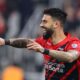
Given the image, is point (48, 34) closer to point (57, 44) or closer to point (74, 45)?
point (57, 44)

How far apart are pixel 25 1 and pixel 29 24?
0.54 m

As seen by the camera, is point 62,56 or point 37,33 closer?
point 62,56

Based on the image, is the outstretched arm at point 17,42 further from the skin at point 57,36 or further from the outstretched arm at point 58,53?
the outstretched arm at point 58,53

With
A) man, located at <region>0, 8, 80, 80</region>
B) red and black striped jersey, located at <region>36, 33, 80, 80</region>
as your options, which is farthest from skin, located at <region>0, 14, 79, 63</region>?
red and black striped jersey, located at <region>36, 33, 80, 80</region>

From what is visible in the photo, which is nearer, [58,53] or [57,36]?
[58,53]

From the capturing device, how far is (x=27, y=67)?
13.9 metres

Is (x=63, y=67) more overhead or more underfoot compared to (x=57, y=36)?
more underfoot

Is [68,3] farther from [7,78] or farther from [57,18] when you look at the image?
[57,18]

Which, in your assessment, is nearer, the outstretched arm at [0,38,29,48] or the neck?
the outstretched arm at [0,38,29,48]

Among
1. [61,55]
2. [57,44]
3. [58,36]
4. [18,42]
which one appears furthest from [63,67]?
[18,42]

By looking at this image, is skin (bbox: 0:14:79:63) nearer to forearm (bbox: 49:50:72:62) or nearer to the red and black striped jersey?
forearm (bbox: 49:50:72:62)

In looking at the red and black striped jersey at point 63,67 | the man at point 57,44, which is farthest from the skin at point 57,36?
the red and black striped jersey at point 63,67

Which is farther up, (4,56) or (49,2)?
(49,2)

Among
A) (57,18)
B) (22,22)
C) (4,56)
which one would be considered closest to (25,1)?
(22,22)
